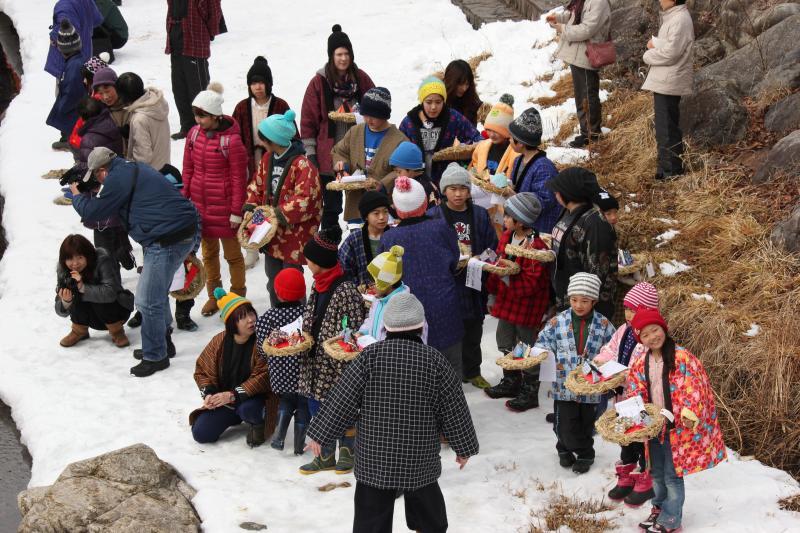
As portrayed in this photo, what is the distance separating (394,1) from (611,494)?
13.3 metres

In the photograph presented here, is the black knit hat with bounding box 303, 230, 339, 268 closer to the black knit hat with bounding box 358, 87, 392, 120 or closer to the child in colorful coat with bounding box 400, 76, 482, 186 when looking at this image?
the black knit hat with bounding box 358, 87, 392, 120

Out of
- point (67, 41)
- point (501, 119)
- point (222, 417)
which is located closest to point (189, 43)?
point (67, 41)

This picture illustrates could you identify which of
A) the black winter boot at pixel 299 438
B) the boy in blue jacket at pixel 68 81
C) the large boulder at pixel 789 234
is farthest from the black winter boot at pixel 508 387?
the boy in blue jacket at pixel 68 81

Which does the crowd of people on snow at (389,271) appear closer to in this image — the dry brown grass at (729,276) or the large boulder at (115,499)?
the dry brown grass at (729,276)

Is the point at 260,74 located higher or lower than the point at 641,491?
higher

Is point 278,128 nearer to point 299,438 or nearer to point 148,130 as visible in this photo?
point 148,130

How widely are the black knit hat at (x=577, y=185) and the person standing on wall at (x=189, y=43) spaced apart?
6987mm

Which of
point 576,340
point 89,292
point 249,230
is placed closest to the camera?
point 576,340

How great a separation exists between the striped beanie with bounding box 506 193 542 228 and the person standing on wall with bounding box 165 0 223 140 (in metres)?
6.54

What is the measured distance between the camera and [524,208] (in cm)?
727

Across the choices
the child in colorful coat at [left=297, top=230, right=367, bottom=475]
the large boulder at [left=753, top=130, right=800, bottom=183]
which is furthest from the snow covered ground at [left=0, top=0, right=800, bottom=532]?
the large boulder at [left=753, top=130, right=800, bottom=183]

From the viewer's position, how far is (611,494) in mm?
6375

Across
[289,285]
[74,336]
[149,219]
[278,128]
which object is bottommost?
[74,336]

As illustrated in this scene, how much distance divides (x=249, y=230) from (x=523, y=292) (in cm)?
242
